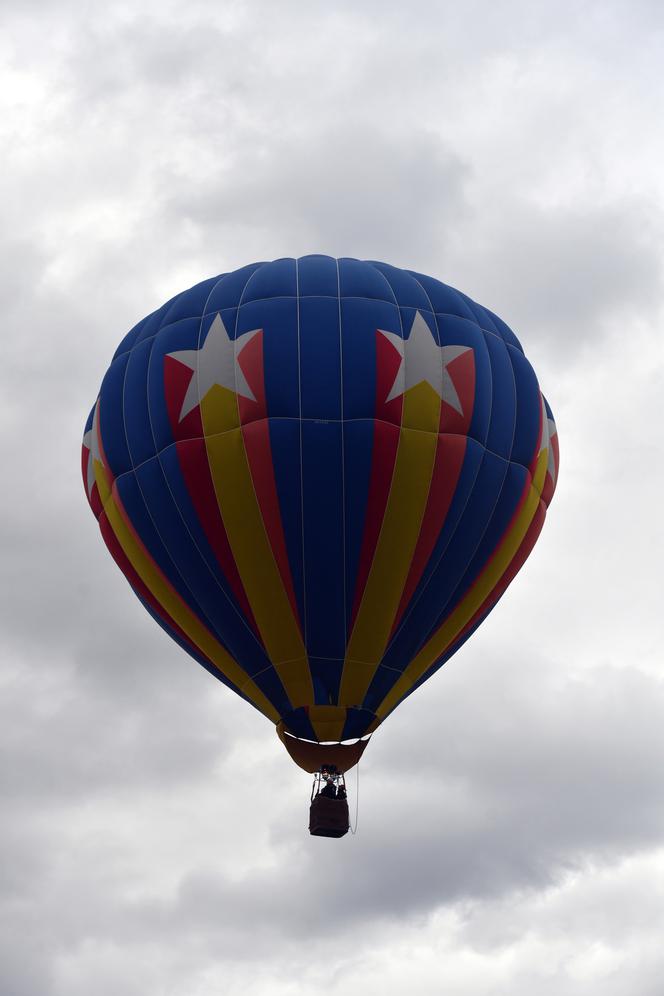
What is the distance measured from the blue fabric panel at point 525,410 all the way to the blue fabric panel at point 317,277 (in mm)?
3009

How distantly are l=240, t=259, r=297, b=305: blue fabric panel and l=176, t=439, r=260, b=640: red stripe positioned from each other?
233 centimetres

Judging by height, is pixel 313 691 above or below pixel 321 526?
below

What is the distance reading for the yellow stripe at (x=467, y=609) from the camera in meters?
28.3

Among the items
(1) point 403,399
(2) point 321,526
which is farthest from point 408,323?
(2) point 321,526

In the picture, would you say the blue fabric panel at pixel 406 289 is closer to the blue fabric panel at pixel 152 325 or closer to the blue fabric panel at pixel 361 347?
the blue fabric panel at pixel 361 347

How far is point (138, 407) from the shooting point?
2823 cm

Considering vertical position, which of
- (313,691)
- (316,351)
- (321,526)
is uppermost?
(316,351)

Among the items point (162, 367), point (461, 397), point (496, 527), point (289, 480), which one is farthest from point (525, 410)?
point (162, 367)

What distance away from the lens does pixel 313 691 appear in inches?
1090

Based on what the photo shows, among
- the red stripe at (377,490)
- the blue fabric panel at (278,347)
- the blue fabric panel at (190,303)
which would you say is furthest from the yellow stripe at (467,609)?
the blue fabric panel at (190,303)

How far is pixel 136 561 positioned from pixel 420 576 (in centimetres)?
425

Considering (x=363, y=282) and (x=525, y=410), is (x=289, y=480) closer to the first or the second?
(x=363, y=282)

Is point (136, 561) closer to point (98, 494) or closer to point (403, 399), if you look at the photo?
point (98, 494)

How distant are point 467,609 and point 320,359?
14.5 feet
